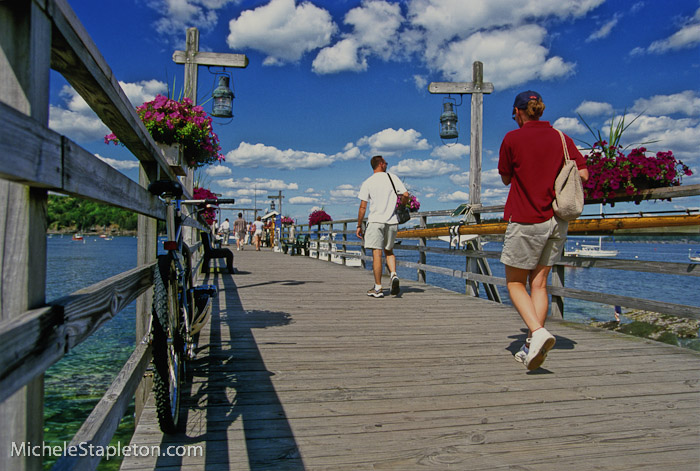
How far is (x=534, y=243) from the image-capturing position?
3.13m

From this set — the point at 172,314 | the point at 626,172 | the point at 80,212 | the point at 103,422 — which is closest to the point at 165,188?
the point at 172,314

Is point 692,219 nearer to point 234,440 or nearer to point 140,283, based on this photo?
point 234,440

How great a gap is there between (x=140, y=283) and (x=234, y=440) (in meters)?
0.87

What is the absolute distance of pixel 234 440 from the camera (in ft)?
6.66

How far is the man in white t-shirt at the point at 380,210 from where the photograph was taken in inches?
241

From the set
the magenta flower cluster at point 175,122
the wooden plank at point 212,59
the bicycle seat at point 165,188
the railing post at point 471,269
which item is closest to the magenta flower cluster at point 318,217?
the wooden plank at point 212,59

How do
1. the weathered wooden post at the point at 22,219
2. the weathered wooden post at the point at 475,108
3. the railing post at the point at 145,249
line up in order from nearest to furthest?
the weathered wooden post at the point at 22,219 < the railing post at the point at 145,249 < the weathered wooden post at the point at 475,108

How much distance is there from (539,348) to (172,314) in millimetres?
2040

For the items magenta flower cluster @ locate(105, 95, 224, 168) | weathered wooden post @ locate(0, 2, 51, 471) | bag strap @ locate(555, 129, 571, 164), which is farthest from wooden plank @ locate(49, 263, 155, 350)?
bag strap @ locate(555, 129, 571, 164)

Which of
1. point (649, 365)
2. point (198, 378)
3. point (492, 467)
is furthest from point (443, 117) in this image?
point (492, 467)

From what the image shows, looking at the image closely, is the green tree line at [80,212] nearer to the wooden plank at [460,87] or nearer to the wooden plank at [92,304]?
the wooden plank at [92,304]

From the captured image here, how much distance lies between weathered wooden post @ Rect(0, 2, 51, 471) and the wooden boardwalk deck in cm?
83

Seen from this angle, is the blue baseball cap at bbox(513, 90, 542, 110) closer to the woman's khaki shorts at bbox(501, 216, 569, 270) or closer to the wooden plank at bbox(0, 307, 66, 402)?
the woman's khaki shorts at bbox(501, 216, 569, 270)

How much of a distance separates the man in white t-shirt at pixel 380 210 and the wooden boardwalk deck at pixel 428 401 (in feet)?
5.69
